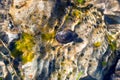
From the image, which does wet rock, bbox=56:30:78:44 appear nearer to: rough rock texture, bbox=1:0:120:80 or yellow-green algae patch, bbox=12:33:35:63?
rough rock texture, bbox=1:0:120:80

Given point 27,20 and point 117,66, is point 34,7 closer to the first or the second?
point 27,20

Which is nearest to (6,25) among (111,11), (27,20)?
(27,20)

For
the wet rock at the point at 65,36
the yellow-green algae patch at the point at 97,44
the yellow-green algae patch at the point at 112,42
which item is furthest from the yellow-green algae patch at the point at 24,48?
the yellow-green algae patch at the point at 112,42

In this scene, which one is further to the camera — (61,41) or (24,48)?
(61,41)

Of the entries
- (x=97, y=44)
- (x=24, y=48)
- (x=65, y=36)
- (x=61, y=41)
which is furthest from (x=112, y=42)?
(x=24, y=48)

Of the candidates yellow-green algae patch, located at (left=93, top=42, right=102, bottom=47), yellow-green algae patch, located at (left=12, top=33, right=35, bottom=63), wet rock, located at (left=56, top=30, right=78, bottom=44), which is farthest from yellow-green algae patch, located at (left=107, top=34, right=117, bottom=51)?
yellow-green algae patch, located at (left=12, top=33, right=35, bottom=63)

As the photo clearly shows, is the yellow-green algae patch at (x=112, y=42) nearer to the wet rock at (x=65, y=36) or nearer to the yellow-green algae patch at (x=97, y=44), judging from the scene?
the yellow-green algae patch at (x=97, y=44)

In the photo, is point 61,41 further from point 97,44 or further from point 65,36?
point 97,44

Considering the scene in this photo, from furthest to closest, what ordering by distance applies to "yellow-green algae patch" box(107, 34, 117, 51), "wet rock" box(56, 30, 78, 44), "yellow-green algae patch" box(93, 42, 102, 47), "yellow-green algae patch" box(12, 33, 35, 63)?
1. "yellow-green algae patch" box(107, 34, 117, 51)
2. "yellow-green algae patch" box(93, 42, 102, 47)
3. "wet rock" box(56, 30, 78, 44)
4. "yellow-green algae patch" box(12, 33, 35, 63)
